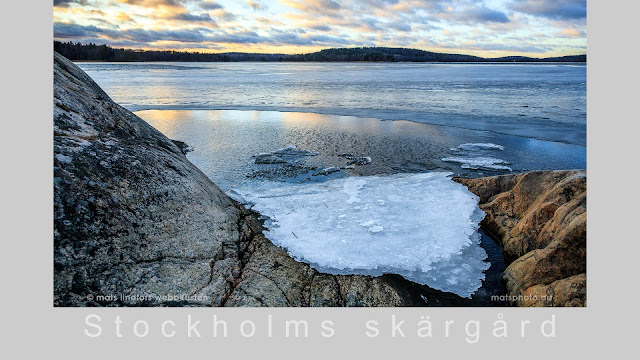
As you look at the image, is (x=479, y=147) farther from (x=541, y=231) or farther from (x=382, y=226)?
(x=382, y=226)

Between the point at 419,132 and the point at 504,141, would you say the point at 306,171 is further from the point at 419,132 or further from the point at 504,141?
the point at 504,141

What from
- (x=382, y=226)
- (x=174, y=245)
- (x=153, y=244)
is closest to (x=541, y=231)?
(x=382, y=226)

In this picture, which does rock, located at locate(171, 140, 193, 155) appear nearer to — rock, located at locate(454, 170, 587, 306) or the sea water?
the sea water

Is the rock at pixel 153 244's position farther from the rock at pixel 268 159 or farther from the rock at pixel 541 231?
the rock at pixel 268 159

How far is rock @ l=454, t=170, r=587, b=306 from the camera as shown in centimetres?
359

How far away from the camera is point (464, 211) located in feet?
18.3

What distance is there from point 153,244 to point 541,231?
4276 mm

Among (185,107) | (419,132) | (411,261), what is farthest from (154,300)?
(185,107)

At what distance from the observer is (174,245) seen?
3713mm

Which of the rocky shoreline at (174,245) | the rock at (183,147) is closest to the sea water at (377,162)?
the rock at (183,147)

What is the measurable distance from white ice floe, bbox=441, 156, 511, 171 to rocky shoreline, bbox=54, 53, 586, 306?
355 cm

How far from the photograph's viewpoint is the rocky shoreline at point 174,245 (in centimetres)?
321

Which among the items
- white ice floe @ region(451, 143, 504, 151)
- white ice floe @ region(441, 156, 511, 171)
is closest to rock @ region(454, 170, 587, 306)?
white ice floe @ region(441, 156, 511, 171)

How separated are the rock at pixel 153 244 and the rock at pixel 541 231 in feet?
2.68
